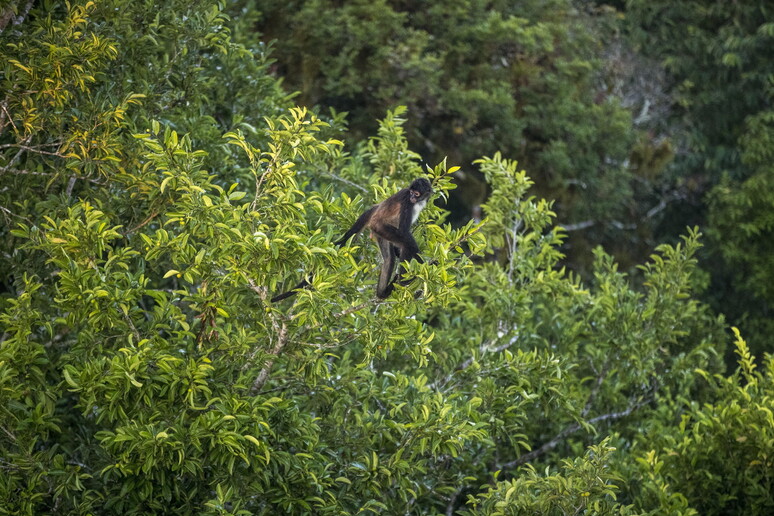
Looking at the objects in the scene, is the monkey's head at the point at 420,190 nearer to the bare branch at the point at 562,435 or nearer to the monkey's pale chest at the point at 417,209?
the monkey's pale chest at the point at 417,209

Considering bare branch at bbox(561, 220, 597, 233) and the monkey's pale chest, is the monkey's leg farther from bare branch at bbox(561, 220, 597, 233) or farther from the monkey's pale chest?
bare branch at bbox(561, 220, 597, 233)

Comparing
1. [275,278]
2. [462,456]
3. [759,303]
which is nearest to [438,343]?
[462,456]

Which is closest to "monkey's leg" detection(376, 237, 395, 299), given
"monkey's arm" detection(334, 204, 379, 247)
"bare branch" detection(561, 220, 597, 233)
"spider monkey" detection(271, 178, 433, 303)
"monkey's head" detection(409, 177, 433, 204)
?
"spider monkey" detection(271, 178, 433, 303)

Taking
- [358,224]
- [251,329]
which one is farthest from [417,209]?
[251,329]

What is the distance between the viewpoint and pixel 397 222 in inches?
205

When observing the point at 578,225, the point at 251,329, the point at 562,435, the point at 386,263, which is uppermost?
the point at 386,263

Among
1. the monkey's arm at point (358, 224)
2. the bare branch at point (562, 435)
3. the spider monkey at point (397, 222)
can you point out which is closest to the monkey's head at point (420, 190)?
the spider monkey at point (397, 222)

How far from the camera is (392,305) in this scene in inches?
188

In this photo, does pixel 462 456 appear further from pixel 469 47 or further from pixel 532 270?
pixel 469 47

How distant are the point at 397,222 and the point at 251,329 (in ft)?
3.56

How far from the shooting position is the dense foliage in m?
4.70

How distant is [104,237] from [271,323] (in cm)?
103

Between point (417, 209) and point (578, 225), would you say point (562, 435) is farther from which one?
point (578, 225)

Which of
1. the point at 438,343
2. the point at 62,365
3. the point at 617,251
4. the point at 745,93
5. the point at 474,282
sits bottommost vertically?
the point at 617,251
